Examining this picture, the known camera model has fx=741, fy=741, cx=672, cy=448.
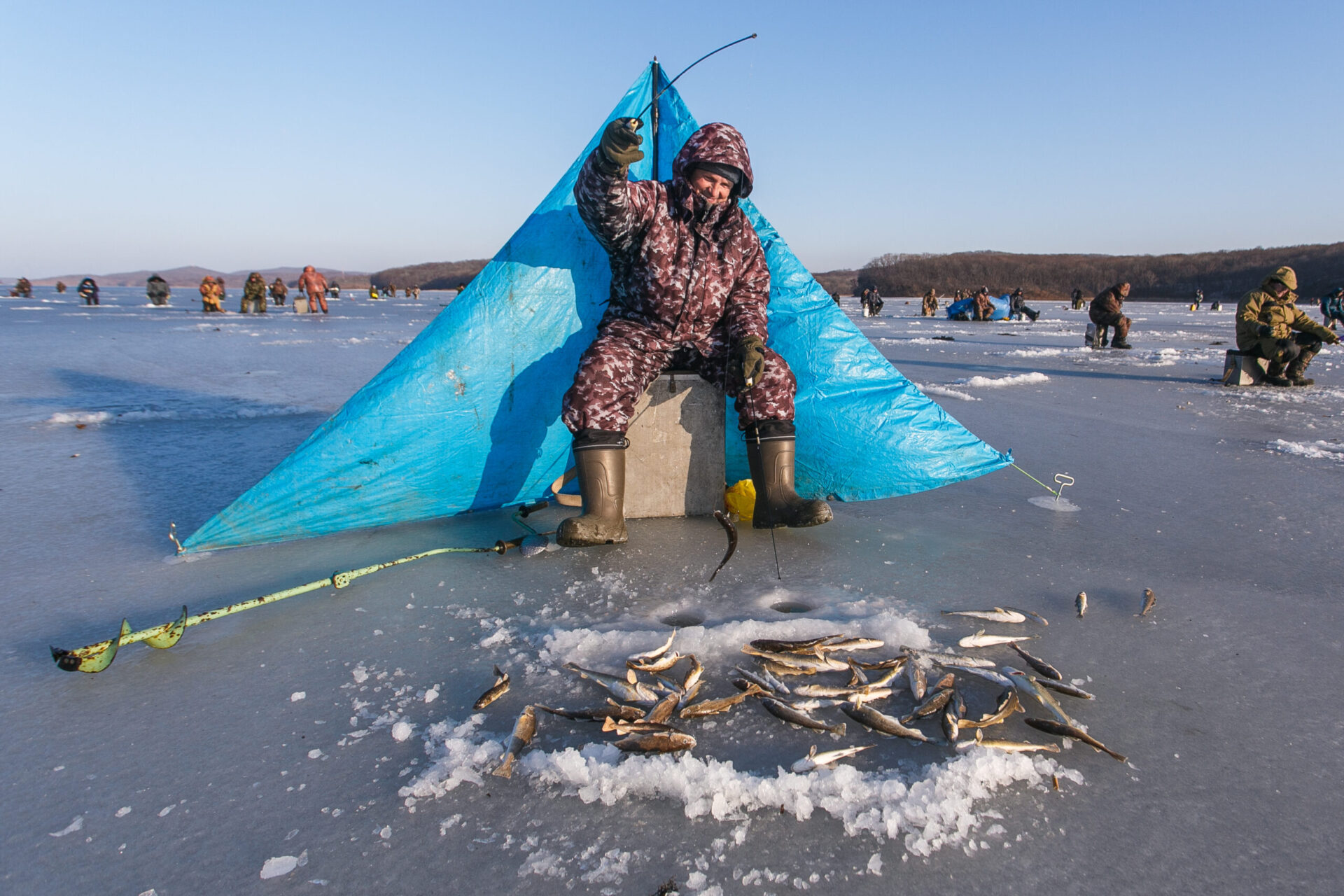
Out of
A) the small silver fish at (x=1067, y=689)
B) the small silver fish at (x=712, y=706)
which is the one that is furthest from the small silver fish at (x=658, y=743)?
the small silver fish at (x=1067, y=689)

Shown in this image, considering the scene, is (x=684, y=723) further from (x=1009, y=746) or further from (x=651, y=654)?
(x=1009, y=746)

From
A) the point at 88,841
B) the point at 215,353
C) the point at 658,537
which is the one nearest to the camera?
the point at 88,841

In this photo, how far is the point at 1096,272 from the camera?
8631cm

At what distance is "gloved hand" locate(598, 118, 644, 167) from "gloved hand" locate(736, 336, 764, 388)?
767mm

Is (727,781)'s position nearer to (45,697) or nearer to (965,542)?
(45,697)

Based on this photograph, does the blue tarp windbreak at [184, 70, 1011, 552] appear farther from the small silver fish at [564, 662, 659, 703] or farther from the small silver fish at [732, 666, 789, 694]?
the small silver fish at [732, 666, 789, 694]

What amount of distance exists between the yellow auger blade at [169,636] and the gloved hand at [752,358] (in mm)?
1891

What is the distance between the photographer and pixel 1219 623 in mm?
2164

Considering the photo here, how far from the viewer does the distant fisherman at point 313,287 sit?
2634cm

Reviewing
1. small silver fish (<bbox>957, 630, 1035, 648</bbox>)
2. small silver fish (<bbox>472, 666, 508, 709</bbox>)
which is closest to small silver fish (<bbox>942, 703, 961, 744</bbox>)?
small silver fish (<bbox>957, 630, 1035, 648</bbox>)

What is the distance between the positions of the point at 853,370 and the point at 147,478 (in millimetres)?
3549

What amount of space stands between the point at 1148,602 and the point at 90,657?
9.66 ft

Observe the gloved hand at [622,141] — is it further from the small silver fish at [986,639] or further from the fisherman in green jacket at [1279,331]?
the fisherman in green jacket at [1279,331]

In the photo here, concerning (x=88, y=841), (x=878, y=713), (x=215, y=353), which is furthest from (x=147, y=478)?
(x=215, y=353)
